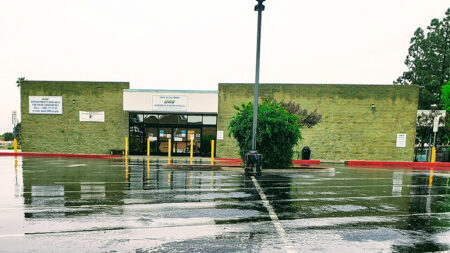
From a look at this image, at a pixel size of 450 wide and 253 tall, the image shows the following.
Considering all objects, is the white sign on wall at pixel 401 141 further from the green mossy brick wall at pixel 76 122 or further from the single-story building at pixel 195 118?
the green mossy brick wall at pixel 76 122

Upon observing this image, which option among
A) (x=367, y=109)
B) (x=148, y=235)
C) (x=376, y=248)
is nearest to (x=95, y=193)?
(x=148, y=235)

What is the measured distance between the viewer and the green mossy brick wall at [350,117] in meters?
22.2

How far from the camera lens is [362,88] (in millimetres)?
22484

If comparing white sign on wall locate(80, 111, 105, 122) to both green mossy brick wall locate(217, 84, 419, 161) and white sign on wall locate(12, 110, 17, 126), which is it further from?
green mossy brick wall locate(217, 84, 419, 161)

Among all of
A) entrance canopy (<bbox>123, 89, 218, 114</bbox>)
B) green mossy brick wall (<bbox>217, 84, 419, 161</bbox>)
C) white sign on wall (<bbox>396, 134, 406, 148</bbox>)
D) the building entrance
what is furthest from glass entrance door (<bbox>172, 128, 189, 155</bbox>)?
white sign on wall (<bbox>396, 134, 406, 148</bbox>)

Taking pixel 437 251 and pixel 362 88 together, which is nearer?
pixel 437 251

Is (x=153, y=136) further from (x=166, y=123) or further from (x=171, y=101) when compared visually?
(x=171, y=101)

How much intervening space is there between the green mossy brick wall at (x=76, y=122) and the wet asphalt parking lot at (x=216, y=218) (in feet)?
45.1

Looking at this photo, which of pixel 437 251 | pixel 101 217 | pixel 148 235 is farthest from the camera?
pixel 101 217

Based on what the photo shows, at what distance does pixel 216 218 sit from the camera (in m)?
5.48

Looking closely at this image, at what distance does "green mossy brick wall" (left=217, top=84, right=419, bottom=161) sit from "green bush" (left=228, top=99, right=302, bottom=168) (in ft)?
27.8

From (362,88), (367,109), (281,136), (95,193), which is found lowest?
(95,193)

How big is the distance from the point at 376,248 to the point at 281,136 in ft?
32.2

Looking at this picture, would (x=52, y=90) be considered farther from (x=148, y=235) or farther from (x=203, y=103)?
(x=148, y=235)
